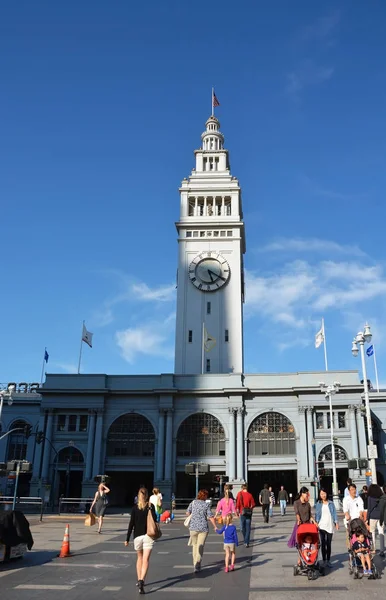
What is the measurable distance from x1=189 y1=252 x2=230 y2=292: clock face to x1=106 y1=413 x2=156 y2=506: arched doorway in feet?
67.6

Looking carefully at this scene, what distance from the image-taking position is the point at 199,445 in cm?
6297

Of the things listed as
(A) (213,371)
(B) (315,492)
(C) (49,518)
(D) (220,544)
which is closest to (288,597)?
(D) (220,544)

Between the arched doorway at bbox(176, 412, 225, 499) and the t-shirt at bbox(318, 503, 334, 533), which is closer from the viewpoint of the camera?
the t-shirt at bbox(318, 503, 334, 533)

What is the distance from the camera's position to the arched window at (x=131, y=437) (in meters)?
63.5

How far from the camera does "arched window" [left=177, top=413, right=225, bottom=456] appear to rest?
62.6 meters

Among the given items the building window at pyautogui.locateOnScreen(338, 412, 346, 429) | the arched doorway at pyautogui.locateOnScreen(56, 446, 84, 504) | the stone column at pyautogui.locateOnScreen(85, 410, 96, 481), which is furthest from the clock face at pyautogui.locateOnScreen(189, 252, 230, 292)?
the arched doorway at pyautogui.locateOnScreen(56, 446, 84, 504)

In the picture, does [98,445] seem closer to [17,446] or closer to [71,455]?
[71,455]

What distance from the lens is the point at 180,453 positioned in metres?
62.7

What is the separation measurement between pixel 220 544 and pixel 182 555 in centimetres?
383

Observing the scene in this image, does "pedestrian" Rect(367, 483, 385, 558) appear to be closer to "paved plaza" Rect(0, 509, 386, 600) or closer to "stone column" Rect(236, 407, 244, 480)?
"paved plaza" Rect(0, 509, 386, 600)

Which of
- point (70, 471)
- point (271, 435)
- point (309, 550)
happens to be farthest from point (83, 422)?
point (309, 550)

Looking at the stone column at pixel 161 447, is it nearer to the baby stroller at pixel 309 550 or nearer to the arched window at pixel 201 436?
the arched window at pixel 201 436

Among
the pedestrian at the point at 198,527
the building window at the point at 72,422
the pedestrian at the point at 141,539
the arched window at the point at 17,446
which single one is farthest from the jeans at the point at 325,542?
the arched window at the point at 17,446

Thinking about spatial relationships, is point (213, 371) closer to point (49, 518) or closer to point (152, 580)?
point (49, 518)
